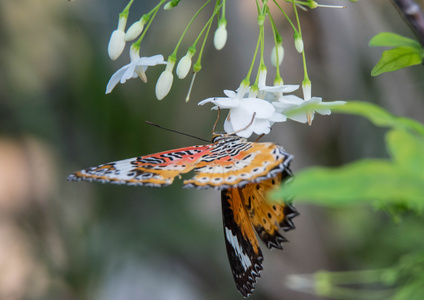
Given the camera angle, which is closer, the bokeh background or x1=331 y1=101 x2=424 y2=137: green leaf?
x1=331 y1=101 x2=424 y2=137: green leaf

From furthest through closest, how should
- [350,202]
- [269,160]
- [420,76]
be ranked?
[420,76] < [269,160] < [350,202]

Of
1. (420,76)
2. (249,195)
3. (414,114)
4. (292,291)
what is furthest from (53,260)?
(420,76)

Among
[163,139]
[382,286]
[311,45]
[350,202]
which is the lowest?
[382,286]

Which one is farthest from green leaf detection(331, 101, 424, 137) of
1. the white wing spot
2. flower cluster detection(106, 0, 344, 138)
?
the white wing spot

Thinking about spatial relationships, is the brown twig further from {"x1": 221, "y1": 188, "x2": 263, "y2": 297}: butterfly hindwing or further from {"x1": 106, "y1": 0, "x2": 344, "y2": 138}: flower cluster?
{"x1": 221, "y1": 188, "x2": 263, "y2": 297}: butterfly hindwing

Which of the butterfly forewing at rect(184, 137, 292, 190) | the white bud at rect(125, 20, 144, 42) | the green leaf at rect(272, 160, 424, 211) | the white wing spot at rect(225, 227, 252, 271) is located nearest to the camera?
the green leaf at rect(272, 160, 424, 211)

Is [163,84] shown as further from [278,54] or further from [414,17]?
[414,17]

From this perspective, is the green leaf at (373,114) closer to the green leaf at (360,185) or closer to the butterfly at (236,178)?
the green leaf at (360,185)

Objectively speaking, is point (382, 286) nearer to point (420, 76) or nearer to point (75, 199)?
point (420, 76)

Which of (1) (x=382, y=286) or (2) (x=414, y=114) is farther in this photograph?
(1) (x=382, y=286)
